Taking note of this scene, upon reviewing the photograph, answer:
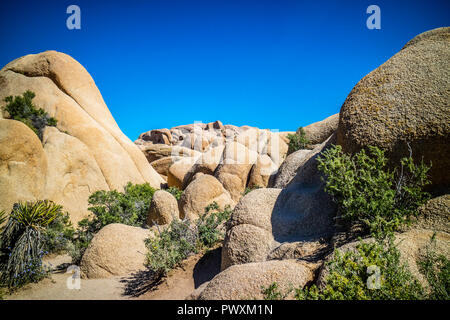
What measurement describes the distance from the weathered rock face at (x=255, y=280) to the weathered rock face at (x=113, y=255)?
4702 millimetres

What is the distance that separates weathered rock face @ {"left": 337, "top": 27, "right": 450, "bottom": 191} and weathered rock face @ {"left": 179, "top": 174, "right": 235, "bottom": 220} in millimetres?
7589

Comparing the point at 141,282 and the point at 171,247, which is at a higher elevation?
the point at 171,247

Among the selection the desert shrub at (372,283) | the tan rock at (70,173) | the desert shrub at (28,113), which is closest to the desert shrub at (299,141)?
the tan rock at (70,173)

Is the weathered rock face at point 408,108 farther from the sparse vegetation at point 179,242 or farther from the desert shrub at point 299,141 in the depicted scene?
the desert shrub at point 299,141

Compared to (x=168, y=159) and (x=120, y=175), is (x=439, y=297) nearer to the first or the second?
(x=120, y=175)

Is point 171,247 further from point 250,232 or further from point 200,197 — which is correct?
point 200,197

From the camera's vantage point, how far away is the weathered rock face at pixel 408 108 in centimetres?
374

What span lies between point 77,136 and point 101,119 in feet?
10.8

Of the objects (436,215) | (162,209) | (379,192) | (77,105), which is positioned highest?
(77,105)

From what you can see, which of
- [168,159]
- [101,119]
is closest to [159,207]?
[101,119]

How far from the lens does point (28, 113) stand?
14250mm

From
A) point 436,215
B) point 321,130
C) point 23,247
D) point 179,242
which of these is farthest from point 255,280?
point 321,130

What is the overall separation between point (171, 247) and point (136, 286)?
1246 millimetres
